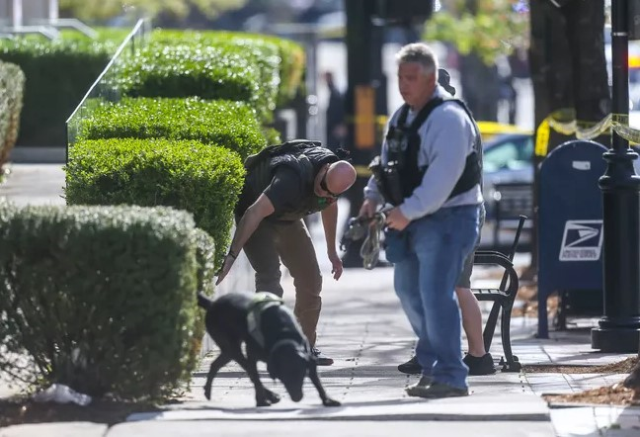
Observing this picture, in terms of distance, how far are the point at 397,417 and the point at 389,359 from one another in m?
3.29

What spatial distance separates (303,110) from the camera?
73.1 feet

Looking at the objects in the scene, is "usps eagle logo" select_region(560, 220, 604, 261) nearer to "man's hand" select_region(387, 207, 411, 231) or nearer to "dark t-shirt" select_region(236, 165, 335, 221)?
"dark t-shirt" select_region(236, 165, 335, 221)

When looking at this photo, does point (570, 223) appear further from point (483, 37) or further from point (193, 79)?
point (483, 37)

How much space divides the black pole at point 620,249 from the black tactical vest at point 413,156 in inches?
107

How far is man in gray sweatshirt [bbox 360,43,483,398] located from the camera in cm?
699

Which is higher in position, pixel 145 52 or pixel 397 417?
pixel 145 52

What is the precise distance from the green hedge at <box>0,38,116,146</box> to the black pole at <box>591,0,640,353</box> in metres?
7.10

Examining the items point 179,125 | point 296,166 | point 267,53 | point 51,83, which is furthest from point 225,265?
point 267,53

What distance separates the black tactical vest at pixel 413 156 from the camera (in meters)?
7.13

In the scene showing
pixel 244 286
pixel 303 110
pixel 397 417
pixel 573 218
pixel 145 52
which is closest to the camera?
pixel 397 417

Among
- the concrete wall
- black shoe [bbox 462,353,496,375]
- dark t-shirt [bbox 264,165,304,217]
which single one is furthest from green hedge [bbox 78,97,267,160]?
the concrete wall

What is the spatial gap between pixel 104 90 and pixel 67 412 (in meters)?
5.16

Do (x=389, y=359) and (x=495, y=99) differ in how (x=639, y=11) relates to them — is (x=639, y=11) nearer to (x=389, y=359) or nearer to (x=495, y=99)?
(x=389, y=359)

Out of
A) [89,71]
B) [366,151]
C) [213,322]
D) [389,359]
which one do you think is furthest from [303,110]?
[213,322]
